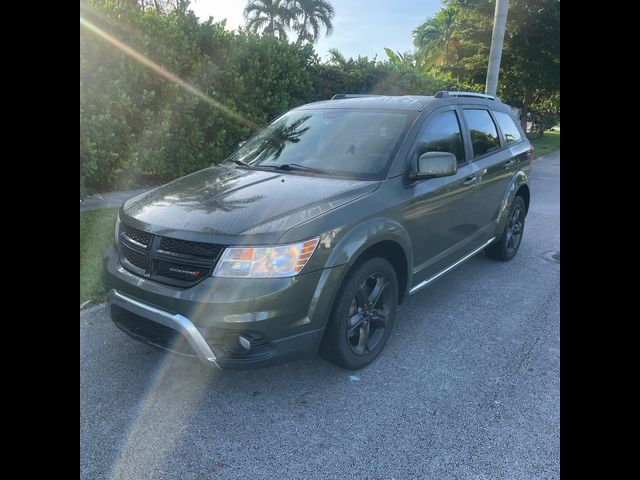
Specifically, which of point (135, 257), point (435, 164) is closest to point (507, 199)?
point (435, 164)

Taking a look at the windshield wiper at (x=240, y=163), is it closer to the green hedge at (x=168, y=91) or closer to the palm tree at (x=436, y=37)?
the green hedge at (x=168, y=91)

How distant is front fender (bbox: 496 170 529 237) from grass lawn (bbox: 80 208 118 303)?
3.72m

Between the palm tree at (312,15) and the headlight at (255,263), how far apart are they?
125 feet

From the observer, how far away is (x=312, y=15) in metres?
37.7

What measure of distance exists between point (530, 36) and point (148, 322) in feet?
85.8

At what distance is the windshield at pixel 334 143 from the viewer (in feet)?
11.3

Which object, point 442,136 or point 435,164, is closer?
point 435,164

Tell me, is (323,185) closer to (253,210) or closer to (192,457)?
(253,210)

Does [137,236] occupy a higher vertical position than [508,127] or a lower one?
lower

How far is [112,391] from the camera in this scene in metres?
2.91

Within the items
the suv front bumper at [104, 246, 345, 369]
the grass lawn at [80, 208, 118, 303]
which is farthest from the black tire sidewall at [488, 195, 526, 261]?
the grass lawn at [80, 208, 118, 303]

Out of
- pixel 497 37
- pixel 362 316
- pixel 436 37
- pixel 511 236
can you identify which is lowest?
pixel 362 316

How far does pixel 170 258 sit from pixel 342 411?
4.33ft

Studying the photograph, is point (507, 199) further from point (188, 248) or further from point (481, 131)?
point (188, 248)
